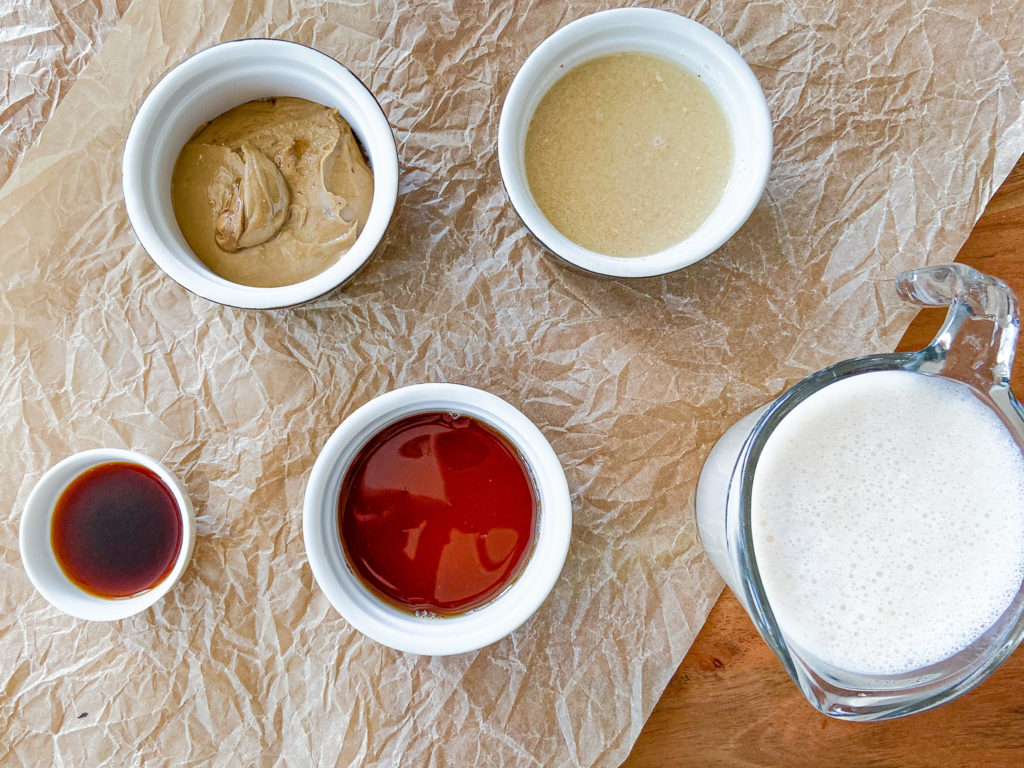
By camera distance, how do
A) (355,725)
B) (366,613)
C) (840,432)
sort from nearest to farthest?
(840,432) → (366,613) → (355,725)

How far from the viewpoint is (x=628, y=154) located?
1.22 meters

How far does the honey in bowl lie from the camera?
1.21m

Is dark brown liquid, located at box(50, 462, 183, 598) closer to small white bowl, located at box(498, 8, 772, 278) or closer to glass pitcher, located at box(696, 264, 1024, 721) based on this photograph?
small white bowl, located at box(498, 8, 772, 278)

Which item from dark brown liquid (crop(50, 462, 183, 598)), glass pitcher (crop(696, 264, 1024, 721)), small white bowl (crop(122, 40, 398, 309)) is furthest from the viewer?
dark brown liquid (crop(50, 462, 183, 598))

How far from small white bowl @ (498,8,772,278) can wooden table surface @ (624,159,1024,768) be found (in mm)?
395

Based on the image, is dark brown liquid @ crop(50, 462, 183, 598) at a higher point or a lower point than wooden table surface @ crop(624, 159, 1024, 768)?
higher

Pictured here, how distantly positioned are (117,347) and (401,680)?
2.38 feet

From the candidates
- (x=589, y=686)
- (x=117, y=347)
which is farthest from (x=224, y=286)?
(x=589, y=686)

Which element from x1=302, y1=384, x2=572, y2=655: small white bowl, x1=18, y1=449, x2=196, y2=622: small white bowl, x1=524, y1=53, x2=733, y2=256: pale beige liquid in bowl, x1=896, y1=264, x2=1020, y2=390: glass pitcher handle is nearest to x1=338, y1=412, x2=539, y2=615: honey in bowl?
x1=302, y1=384, x2=572, y2=655: small white bowl

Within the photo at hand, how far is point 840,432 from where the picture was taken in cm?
105

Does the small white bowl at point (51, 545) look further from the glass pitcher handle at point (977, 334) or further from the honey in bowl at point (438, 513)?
the glass pitcher handle at point (977, 334)

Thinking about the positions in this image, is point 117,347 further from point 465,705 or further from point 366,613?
point 465,705

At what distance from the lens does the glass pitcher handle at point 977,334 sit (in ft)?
3.33

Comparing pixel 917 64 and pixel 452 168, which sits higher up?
pixel 917 64
